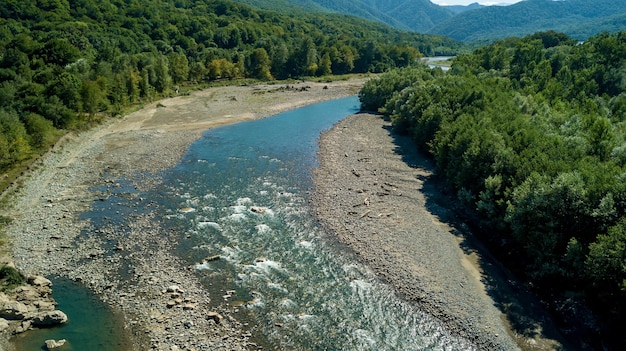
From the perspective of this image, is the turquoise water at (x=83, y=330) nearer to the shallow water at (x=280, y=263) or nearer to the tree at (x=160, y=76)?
the shallow water at (x=280, y=263)

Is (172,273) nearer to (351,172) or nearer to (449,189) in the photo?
(351,172)

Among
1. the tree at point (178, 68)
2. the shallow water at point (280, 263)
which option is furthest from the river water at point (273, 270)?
the tree at point (178, 68)

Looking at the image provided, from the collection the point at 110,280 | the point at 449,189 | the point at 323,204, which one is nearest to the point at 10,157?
the point at 110,280

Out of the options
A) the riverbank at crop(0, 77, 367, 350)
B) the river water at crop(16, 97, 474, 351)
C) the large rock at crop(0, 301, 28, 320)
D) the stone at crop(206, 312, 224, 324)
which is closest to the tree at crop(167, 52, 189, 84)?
the riverbank at crop(0, 77, 367, 350)

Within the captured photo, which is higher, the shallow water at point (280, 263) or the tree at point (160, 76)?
the tree at point (160, 76)

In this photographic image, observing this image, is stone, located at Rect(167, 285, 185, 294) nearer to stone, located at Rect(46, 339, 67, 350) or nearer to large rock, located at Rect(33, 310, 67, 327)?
large rock, located at Rect(33, 310, 67, 327)

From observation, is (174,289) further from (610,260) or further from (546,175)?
(546,175)

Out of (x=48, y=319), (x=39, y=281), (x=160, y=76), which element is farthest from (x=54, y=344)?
(x=160, y=76)
